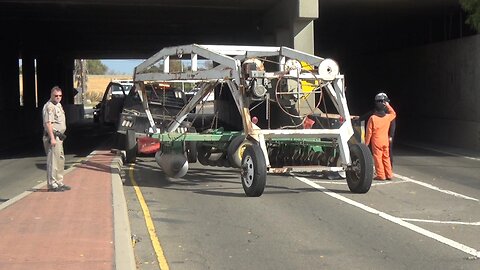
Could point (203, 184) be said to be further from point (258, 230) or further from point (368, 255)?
point (368, 255)

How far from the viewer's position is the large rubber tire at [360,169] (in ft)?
32.0

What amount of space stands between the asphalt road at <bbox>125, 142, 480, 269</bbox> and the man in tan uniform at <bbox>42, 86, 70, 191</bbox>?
1.35 meters

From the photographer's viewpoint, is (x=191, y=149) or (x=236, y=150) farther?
(x=191, y=149)

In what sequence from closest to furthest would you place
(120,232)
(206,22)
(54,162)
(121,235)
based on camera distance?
(121,235)
(120,232)
(54,162)
(206,22)

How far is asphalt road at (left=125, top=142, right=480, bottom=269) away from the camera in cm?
632

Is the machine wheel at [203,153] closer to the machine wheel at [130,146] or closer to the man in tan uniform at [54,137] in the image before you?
the machine wheel at [130,146]

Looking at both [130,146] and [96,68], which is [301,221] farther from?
[96,68]

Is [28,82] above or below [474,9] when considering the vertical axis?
below

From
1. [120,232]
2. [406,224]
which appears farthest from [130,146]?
[406,224]

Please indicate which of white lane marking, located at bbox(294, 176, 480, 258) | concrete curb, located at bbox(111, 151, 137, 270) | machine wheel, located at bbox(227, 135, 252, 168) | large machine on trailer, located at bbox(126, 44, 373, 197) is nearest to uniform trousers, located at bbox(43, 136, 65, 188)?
concrete curb, located at bbox(111, 151, 137, 270)

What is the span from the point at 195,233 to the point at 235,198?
2464 mm

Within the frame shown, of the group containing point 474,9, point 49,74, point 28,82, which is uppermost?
point 474,9

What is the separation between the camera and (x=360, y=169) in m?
9.87

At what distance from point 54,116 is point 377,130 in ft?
20.8
